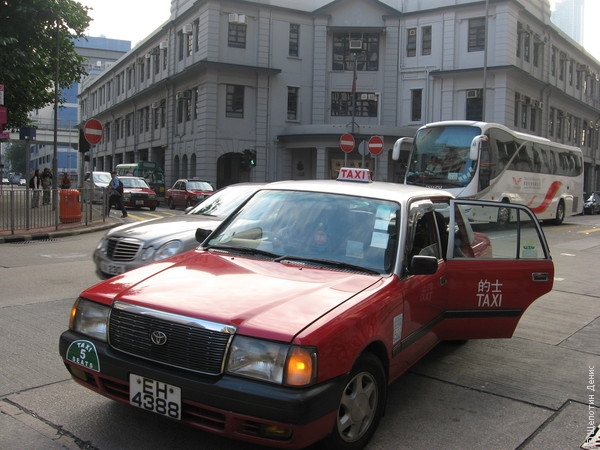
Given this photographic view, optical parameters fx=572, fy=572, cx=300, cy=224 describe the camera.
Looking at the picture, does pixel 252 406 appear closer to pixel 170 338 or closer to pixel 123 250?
pixel 170 338


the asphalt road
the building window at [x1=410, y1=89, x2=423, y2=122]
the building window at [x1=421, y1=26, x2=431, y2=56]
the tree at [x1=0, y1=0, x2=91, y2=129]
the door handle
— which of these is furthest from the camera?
the building window at [x1=410, y1=89, x2=423, y2=122]

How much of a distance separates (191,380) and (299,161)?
37379mm

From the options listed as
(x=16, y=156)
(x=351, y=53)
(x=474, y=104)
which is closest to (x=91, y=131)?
(x=351, y=53)

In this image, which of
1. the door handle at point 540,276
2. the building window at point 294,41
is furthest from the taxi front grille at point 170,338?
the building window at point 294,41

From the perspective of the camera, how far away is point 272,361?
289 centimetres

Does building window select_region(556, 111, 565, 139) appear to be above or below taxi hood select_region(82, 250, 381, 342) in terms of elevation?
above

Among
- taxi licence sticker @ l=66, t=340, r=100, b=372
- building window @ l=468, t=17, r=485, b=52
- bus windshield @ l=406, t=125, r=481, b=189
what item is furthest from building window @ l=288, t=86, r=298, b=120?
taxi licence sticker @ l=66, t=340, r=100, b=372

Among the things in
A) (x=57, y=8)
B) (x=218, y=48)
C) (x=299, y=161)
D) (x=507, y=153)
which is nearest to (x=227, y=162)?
(x=299, y=161)

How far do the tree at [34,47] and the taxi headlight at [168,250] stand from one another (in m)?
16.7

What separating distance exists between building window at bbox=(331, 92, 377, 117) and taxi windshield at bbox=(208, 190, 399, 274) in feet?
119

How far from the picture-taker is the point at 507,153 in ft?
65.0

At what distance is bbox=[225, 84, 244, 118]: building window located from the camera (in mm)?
37531

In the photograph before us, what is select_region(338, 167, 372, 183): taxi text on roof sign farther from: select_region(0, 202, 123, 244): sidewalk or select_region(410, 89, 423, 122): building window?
select_region(410, 89, 423, 122): building window

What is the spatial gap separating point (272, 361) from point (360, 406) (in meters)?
0.78
